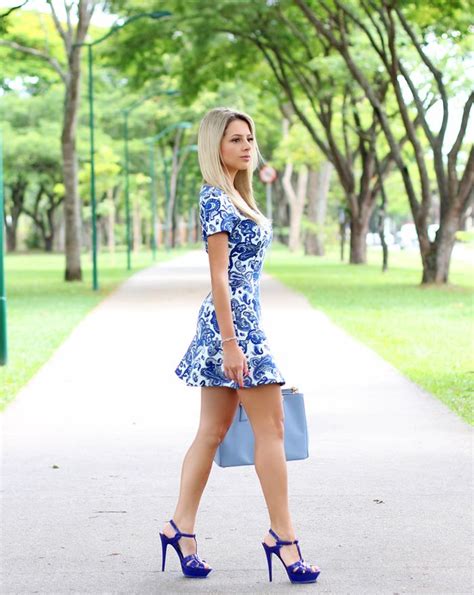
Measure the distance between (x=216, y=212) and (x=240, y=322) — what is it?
415 mm

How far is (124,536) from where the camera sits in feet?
18.4

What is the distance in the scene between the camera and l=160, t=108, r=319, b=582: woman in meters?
4.74

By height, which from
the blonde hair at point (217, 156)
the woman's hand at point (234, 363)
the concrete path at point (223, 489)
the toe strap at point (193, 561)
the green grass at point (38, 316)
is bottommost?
the green grass at point (38, 316)

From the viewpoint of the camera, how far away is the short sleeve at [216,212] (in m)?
4.71

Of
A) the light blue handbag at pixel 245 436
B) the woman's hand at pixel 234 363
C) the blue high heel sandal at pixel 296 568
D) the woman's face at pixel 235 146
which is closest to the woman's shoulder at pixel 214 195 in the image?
the woman's face at pixel 235 146

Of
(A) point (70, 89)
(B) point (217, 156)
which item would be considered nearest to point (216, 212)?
(B) point (217, 156)

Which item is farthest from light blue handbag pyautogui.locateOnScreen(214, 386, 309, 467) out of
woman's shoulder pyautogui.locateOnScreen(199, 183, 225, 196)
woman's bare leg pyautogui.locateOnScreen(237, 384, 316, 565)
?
woman's shoulder pyautogui.locateOnScreen(199, 183, 225, 196)

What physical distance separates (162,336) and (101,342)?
3.45ft

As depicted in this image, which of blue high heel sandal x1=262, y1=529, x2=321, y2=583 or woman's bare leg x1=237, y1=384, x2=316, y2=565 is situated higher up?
woman's bare leg x1=237, y1=384, x2=316, y2=565

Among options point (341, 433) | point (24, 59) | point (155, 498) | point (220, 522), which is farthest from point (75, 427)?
point (24, 59)

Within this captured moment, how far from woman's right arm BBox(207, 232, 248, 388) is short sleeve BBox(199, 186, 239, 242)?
0.03 m

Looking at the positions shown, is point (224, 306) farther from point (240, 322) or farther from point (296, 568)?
point (296, 568)

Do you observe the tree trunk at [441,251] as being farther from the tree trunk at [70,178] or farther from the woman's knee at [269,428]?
the woman's knee at [269,428]

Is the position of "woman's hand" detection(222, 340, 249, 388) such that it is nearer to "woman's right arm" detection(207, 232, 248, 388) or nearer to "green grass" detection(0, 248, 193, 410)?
"woman's right arm" detection(207, 232, 248, 388)
